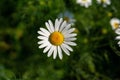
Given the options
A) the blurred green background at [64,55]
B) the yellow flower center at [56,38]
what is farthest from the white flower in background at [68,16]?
the yellow flower center at [56,38]

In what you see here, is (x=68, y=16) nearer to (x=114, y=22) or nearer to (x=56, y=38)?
(x=114, y=22)

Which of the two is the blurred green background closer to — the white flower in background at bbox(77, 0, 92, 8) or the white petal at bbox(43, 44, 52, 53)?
the white flower in background at bbox(77, 0, 92, 8)

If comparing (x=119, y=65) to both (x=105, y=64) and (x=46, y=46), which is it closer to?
(x=105, y=64)

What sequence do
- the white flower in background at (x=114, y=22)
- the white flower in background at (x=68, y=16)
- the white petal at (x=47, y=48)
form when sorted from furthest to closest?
the white flower in background at (x=114, y=22) → the white flower in background at (x=68, y=16) → the white petal at (x=47, y=48)

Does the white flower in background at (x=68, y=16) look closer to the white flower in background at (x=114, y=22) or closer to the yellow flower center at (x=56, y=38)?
Result: the white flower in background at (x=114, y=22)

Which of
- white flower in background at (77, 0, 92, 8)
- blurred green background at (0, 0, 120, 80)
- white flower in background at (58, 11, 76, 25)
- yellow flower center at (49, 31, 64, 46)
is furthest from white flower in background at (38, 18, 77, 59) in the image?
white flower in background at (77, 0, 92, 8)

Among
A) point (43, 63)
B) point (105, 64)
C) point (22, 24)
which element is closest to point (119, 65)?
point (105, 64)

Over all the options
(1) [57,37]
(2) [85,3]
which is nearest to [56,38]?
(1) [57,37]
